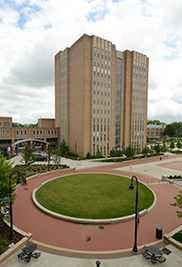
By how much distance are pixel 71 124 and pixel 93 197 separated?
125 ft

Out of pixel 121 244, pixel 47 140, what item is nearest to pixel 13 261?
pixel 121 244

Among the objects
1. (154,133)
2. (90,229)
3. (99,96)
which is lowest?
(90,229)

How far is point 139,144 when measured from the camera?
63.4 m

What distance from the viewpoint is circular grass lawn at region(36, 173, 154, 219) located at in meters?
15.3

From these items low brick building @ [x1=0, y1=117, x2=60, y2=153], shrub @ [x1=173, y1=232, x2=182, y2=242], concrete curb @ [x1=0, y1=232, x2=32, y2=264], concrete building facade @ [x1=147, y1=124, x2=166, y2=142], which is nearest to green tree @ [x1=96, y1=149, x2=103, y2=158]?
low brick building @ [x1=0, y1=117, x2=60, y2=153]

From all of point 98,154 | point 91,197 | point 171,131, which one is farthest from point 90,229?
point 171,131

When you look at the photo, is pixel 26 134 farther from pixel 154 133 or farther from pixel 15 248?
pixel 154 133

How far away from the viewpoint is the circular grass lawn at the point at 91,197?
50.3 feet

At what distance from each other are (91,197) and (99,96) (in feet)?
121

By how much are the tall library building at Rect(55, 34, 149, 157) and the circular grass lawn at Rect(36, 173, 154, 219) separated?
80.6ft

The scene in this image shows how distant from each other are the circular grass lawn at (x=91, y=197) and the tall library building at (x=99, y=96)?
80.6ft

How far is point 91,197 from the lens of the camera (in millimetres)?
18562

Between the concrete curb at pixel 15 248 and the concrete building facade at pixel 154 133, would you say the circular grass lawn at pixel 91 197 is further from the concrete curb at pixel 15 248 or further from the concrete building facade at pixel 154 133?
the concrete building facade at pixel 154 133

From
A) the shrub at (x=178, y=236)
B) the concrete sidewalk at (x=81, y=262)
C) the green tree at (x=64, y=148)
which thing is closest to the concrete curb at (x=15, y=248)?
the concrete sidewalk at (x=81, y=262)
